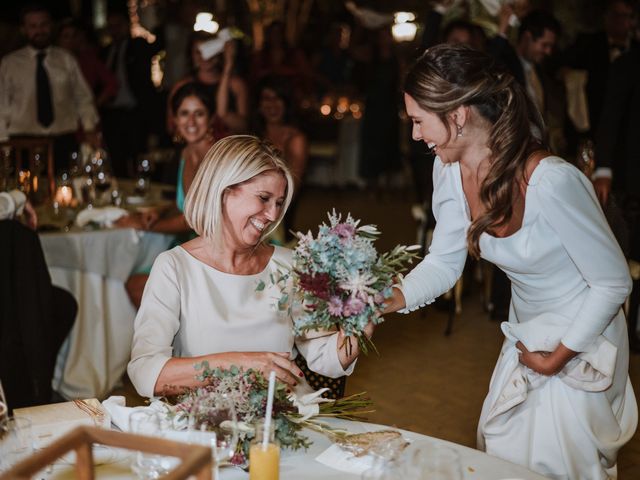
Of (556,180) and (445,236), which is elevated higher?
(556,180)

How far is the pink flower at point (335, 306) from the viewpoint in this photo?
1.81 metres

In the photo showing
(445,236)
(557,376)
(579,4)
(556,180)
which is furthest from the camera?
(579,4)

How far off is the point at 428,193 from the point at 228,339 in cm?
314

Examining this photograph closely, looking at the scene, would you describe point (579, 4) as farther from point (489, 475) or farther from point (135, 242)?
point (489, 475)

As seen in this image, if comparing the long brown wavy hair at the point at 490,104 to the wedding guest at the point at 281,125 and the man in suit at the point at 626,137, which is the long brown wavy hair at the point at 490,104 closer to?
the man in suit at the point at 626,137

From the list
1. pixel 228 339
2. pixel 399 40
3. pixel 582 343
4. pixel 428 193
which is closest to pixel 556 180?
pixel 582 343

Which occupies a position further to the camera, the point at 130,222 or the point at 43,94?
the point at 43,94

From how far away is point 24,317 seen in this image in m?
3.53

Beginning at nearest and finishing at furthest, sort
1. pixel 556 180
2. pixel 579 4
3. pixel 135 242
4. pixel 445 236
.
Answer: pixel 556 180, pixel 445 236, pixel 135 242, pixel 579 4

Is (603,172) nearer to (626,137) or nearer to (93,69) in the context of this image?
(626,137)

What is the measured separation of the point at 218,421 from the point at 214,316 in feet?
2.59

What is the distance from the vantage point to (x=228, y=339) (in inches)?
94.9

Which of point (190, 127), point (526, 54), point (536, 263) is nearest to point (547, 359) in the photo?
point (536, 263)

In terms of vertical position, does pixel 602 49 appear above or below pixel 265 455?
above
